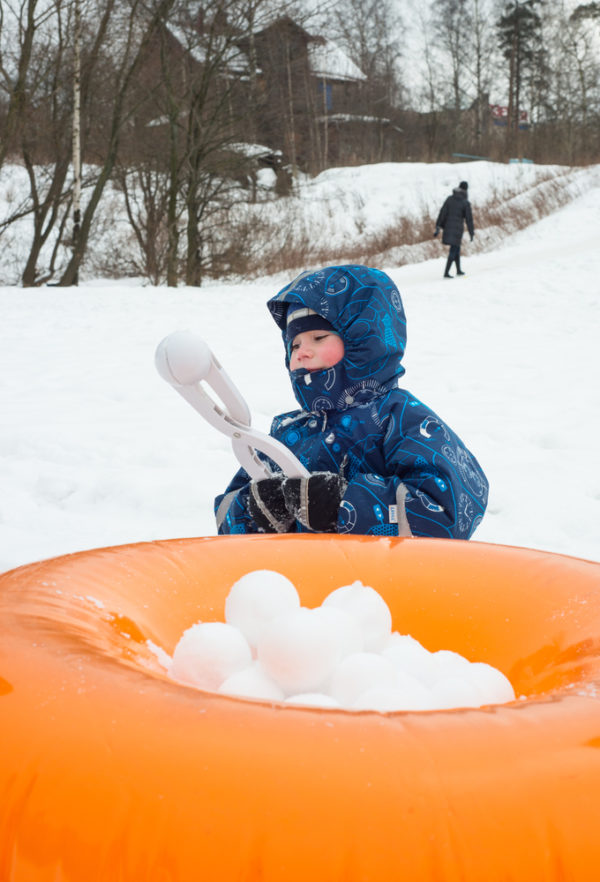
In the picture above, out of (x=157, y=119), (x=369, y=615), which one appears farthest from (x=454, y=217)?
(x=369, y=615)

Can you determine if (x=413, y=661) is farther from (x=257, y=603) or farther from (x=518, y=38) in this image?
(x=518, y=38)

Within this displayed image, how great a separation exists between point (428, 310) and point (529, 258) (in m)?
4.27

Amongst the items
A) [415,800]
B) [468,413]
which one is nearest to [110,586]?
[415,800]

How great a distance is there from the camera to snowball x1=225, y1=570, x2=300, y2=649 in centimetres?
96

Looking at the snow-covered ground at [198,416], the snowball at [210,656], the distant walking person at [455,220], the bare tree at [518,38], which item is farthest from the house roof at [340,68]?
the snowball at [210,656]

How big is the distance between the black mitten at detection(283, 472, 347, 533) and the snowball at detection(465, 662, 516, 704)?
2.24ft

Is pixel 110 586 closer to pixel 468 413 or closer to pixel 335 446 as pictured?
pixel 335 446

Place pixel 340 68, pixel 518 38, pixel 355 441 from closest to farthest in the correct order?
1. pixel 355 441
2. pixel 340 68
3. pixel 518 38

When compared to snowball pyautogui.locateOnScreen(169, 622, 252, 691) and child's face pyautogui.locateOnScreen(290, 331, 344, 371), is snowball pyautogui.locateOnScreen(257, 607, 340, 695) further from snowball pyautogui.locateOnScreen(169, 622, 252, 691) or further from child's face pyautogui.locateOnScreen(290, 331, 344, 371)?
child's face pyautogui.locateOnScreen(290, 331, 344, 371)

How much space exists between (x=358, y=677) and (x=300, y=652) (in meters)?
0.07

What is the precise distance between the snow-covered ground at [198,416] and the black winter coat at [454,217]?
217cm

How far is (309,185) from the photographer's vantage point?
19562mm

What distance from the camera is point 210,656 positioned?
89 cm

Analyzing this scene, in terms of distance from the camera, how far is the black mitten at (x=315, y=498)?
5.17 feet
